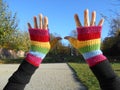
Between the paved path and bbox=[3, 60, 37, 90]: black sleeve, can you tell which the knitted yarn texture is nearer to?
bbox=[3, 60, 37, 90]: black sleeve

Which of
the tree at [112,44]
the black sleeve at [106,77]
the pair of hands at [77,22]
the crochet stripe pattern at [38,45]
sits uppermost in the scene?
the pair of hands at [77,22]

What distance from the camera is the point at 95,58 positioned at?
196 cm

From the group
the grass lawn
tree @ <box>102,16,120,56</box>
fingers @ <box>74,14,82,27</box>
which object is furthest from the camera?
tree @ <box>102,16,120,56</box>

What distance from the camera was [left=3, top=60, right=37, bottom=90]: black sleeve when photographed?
200 centimetres

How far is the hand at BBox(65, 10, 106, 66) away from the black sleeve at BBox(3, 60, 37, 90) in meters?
0.31

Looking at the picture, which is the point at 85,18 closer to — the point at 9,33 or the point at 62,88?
the point at 62,88

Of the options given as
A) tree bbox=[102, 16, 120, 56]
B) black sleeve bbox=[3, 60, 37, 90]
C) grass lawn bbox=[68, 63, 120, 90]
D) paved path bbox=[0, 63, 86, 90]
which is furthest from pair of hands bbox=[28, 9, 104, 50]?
tree bbox=[102, 16, 120, 56]

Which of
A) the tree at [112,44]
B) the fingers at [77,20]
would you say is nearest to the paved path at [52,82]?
the fingers at [77,20]

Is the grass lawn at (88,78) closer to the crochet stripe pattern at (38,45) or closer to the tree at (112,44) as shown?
the crochet stripe pattern at (38,45)

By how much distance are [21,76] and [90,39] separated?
1.39 feet

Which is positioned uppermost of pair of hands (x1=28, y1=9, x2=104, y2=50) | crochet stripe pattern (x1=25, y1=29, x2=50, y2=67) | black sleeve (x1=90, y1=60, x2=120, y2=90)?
pair of hands (x1=28, y1=9, x2=104, y2=50)

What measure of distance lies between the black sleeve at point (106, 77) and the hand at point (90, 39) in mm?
38

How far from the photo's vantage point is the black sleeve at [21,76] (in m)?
2.00

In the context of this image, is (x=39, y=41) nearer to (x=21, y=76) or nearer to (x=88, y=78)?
(x=21, y=76)
